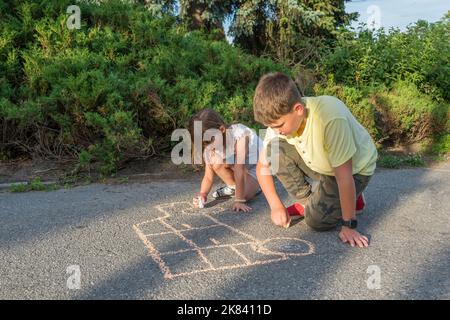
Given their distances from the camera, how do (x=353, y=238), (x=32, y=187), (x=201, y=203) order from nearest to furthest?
1. (x=353, y=238)
2. (x=201, y=203)
3. (x=32, y=187)

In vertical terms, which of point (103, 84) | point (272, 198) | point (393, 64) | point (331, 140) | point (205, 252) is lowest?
point (205, 252)

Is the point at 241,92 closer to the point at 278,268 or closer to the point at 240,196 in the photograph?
the point at 240,196

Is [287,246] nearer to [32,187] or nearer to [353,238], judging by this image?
[353,238]

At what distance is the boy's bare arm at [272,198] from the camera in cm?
313

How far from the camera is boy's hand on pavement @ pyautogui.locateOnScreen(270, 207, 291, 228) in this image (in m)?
3.12

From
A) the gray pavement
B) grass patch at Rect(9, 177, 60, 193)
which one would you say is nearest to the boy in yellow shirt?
the gray pavement

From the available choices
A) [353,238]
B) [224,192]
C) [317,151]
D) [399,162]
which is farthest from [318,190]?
[399,162]

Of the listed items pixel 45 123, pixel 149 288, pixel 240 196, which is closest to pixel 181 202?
pixel 240 196

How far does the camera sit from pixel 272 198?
3160 millimetres

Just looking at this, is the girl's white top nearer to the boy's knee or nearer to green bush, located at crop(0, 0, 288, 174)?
the boy's knee

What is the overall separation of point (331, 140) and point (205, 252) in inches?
41.1

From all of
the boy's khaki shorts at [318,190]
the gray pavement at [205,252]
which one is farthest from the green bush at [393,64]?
the boy's khaki shorts at [318,190]

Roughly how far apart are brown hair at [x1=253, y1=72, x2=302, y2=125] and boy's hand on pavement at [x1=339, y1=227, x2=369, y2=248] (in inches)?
34.2

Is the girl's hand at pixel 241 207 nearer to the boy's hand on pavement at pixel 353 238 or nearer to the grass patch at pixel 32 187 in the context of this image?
the boy's hand on pavement at pixel 353 238
